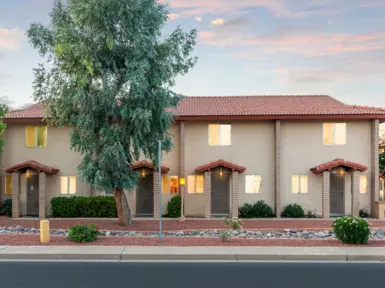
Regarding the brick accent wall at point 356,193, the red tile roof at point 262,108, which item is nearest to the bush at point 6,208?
the red tile roof at point 262,108

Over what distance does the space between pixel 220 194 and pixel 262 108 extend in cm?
609

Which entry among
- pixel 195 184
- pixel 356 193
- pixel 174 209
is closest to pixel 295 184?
pixel 356 193

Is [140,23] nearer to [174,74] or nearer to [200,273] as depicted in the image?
[174,74]

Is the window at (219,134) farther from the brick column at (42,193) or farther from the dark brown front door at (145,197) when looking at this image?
the brick column at (42,193)

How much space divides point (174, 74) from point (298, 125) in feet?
32.6

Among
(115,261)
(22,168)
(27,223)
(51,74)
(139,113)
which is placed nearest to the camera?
(115,261)

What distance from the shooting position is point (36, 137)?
28.2 metres

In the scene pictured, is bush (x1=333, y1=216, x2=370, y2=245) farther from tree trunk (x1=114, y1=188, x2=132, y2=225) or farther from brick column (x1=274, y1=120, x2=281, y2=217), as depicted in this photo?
brick column (x1=274, y1=120, x2=281, y2=217)

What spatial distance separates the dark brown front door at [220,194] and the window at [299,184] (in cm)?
407

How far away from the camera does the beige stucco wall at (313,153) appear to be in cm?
2758

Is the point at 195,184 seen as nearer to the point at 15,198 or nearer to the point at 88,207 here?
the point at 88,207

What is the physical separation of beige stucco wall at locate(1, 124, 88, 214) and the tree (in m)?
6.43

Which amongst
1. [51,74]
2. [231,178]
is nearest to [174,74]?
[51,74]

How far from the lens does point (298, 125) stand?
27.8 m
